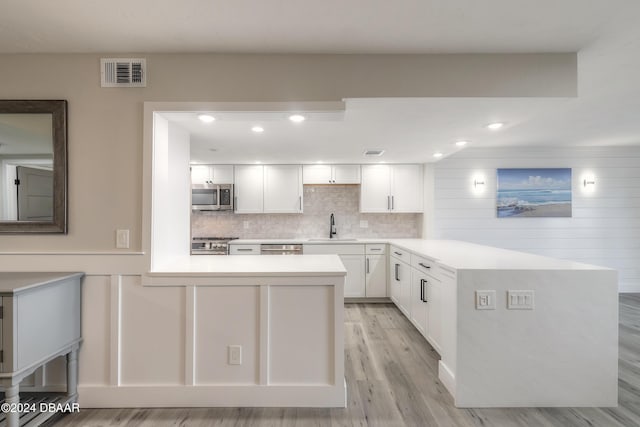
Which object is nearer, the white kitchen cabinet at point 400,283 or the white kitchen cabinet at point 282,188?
the white kitchen cabinet at point 400,283

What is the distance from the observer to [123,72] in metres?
2.01

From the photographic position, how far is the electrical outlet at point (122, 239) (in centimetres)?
205

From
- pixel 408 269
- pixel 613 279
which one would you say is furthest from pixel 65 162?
pixel 613 279

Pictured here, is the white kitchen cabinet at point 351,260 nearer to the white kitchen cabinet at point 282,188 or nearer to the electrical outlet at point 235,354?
the white kitchen cabinet at point 282,188

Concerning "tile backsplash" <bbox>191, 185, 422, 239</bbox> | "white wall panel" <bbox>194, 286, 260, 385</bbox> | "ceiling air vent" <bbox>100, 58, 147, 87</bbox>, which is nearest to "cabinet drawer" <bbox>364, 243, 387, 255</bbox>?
"tile backsplash" <bbox>191, 185, 422, 239</bbox>

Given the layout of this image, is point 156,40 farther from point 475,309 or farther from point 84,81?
point 475,309

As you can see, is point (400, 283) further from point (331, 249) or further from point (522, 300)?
point (522, 300)

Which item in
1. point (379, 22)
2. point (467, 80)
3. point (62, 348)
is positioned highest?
point (379, 22)

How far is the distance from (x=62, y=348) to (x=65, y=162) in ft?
3.90

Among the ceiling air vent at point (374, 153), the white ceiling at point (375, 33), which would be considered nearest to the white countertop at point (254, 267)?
the white ceiling at point (375, 33)

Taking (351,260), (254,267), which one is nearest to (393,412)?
(254,267)

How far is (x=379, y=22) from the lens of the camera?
168cm

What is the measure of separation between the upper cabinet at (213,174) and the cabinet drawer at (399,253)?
2626 mm

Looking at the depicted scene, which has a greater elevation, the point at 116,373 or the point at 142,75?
→ the point at 142,75
